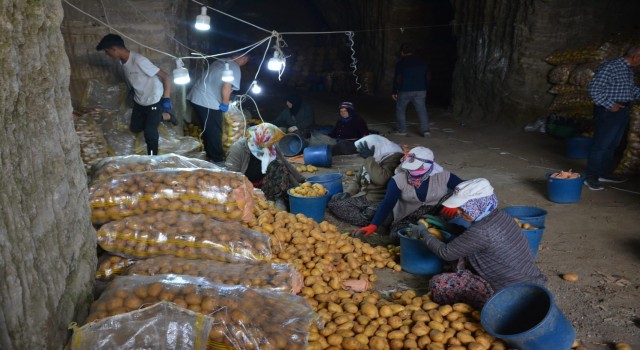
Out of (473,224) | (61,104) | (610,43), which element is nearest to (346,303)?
(473,224)

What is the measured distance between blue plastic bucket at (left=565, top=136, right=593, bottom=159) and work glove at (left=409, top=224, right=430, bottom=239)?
4512 millimetres

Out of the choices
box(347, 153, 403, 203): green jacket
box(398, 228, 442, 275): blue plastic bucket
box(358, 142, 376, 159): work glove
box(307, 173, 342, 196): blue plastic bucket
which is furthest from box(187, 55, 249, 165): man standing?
box(398, 228, 442, 275): blue plastic bucket

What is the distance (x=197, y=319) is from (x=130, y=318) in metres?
0.29

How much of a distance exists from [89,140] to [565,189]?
220 inches

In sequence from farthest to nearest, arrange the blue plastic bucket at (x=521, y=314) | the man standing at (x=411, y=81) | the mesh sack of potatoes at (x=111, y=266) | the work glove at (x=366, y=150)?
the man standing at (x=411, y=81)
the work glove at (x=366, y=150)
the mesh sack of potatoes at (x=111, y=266)
the blue plastic bucket at (x=521, y=314)

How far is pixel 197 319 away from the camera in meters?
2.38

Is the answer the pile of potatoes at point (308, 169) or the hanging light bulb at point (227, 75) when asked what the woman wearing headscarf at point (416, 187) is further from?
the hanging light bulb at point (227, 75)

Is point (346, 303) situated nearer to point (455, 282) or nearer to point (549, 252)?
point (455, 282)

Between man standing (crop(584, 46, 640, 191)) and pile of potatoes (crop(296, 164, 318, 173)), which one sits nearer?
man standing (crop(584, 46, 640, 191))

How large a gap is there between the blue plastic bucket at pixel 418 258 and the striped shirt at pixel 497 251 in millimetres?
544

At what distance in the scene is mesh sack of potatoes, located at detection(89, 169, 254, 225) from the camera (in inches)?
141

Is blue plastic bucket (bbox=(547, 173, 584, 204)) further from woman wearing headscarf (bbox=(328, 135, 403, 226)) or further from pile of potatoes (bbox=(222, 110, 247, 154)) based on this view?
pile of potatoes (bbox=(222, 110, 247, 154))

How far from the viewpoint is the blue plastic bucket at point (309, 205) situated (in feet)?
17.9

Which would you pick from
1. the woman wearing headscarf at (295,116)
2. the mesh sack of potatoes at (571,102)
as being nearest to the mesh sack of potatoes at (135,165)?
the woman wearing headscarf at (295,116)
